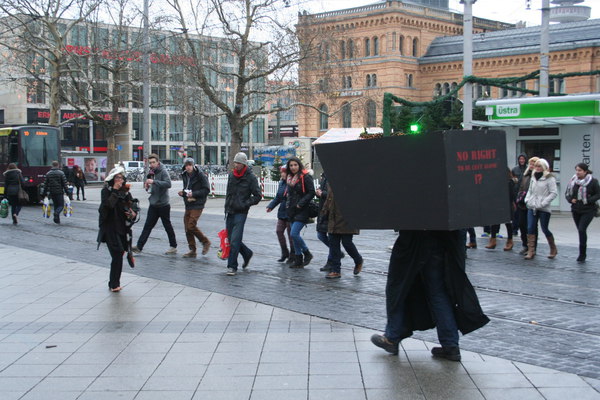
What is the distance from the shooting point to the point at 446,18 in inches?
3334

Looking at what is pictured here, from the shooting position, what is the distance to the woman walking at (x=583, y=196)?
1177cm

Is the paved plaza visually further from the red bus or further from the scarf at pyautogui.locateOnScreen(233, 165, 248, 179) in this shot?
the red bus

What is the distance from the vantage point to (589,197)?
11.8 metres

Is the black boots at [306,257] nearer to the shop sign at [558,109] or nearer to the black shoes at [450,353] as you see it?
the black shoes at [450,353]

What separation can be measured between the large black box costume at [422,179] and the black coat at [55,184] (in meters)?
15.6

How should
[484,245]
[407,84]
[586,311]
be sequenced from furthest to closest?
[407,84] → [484,245] → [586,311]

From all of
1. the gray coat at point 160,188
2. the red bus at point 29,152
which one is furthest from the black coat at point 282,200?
the red bus at point 29,152

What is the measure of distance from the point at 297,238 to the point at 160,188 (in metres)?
3.08

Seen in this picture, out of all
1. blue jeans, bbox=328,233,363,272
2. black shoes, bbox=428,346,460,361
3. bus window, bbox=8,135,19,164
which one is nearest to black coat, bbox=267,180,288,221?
blue jeans, bbox=328,233,363,272

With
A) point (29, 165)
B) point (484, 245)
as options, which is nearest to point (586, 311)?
point (484, 245)

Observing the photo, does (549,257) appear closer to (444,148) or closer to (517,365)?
(517,365)

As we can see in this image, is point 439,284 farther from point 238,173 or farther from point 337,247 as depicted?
point 238,173

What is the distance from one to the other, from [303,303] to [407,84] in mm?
73778

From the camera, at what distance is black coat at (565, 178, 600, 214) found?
38.6 feet
